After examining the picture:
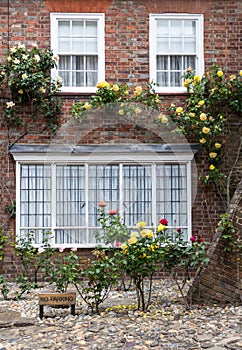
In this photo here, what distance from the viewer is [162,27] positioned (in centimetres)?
1205

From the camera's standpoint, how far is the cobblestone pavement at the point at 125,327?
6.84m

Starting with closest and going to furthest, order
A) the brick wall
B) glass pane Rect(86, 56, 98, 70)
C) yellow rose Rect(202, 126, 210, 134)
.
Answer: the brick wall, yellow rose Rect(202, 126, 210, 134), glass pane Rect(86, 56, 98, 70)

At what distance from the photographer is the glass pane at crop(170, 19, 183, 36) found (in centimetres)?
1206

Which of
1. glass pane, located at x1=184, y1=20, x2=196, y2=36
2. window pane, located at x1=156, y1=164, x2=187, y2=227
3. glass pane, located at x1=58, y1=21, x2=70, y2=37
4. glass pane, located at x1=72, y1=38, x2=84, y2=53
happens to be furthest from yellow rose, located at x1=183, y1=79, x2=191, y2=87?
glass pane, located at x1=58, y1=21, x2=70, y2=37

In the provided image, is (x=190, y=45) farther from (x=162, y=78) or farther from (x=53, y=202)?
(x=53, y=202)

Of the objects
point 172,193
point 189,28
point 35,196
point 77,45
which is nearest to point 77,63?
point 77,45

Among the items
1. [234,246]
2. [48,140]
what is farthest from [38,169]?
[234,246]

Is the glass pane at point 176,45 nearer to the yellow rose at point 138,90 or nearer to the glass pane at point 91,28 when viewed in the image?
the yellow rose at point 138,90

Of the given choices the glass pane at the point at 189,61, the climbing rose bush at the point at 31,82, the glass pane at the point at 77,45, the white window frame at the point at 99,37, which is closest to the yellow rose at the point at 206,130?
the glass pane at the point at 189,61

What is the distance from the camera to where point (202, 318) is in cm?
786

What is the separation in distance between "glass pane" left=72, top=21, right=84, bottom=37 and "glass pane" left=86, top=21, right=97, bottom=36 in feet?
0.36

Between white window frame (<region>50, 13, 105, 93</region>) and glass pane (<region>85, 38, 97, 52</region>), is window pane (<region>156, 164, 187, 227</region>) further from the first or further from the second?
glass pane (<region>85, 38, 97, 52</region>)

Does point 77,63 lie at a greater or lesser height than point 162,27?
lesser

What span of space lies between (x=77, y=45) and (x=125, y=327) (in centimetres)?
667
